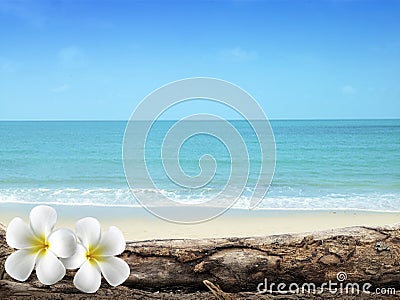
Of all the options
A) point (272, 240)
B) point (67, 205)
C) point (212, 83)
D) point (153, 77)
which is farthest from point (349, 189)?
point (153, 77)

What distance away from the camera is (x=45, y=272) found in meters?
1.20

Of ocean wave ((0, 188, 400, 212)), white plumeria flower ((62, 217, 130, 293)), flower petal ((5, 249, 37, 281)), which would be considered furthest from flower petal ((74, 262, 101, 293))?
ocean wave ((0, 188, 400, 212))

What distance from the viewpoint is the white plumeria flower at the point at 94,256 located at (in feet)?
4.02

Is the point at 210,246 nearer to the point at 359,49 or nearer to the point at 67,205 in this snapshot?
the point at 67,205

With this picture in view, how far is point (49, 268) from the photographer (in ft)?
3.94

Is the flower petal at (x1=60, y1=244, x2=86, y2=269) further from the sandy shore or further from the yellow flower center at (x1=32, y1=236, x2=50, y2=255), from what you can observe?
the sandy shore

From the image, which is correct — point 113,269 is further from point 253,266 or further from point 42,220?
point 253,266

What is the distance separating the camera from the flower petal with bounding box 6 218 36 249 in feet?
3.94

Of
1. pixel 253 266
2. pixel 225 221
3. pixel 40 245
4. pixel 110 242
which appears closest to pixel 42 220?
pixel 40 245

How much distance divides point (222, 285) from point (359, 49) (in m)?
22.1

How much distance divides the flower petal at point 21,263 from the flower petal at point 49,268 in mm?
24

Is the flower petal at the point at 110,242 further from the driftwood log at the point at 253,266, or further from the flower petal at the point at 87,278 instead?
the driftwood log at the point at 253,266

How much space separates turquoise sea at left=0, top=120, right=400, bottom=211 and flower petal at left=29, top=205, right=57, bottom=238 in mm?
4974

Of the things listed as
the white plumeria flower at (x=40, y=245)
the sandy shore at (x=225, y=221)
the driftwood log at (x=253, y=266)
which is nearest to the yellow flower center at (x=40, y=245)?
the white plumeria flower at (x=40, y=245)
